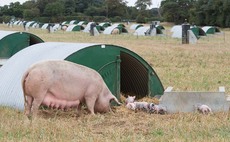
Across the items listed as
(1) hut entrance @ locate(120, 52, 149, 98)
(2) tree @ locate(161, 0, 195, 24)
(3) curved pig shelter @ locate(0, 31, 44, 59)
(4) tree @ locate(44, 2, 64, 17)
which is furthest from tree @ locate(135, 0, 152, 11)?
(1) hut entrance @ locate(120, 52, 149, 98)

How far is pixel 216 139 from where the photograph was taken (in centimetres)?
650

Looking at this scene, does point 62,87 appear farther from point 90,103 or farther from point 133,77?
point 133,77

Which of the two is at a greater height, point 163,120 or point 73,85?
point 73,85

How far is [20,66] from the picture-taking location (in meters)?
9.60

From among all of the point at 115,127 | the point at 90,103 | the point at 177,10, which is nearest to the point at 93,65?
the point at 90,103

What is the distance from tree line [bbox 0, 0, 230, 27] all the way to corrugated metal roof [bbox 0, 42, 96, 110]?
59464 mm

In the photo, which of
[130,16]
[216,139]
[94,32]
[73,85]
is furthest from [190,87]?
[130,16]

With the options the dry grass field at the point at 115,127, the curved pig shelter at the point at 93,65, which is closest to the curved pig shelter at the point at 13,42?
the curved pig shelter at the point at 93,65

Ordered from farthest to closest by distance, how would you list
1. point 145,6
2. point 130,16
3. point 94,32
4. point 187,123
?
point 145,6, point 130,16, point 94,32, point 187,123

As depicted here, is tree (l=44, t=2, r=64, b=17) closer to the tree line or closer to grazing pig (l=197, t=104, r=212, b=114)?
the tree line

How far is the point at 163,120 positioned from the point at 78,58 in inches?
81.2

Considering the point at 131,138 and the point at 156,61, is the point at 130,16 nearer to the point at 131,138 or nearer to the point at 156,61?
the point at 156,61

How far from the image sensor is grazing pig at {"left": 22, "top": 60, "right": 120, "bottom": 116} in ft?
26.3

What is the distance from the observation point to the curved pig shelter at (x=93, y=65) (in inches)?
362
